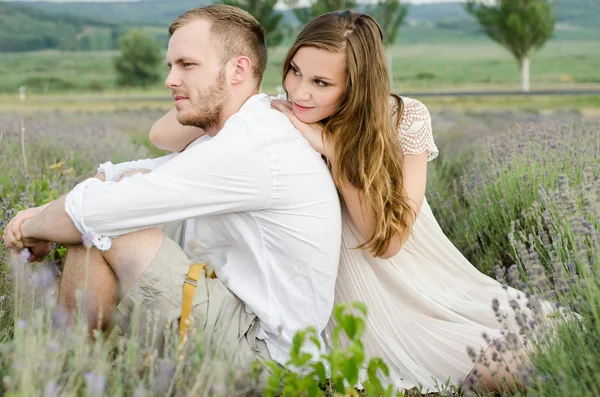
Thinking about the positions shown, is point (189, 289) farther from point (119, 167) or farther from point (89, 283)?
point (119, 167)

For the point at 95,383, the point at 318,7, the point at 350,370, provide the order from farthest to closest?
the point at 318,7 < the point at 350,370 < the point at 95,383

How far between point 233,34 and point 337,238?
94 centimetres

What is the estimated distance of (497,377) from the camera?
3121mm

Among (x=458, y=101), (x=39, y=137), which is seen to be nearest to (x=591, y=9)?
(x=458, y=101)

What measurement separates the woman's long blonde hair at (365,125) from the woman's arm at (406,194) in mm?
25

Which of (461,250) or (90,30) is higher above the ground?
(461,250)

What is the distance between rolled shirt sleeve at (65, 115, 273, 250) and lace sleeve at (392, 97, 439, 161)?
2.52ft

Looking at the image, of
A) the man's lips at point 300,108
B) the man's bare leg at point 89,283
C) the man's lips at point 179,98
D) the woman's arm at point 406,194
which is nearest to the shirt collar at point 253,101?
the man's lips at point 300,108

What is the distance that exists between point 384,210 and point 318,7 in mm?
33295

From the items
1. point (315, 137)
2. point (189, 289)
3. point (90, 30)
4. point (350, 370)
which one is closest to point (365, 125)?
point (315, 137)

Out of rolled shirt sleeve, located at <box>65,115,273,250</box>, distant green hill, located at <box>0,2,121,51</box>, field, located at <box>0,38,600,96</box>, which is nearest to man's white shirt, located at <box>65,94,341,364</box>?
rolled shirt sleeve, located at <box>65,115,273,250</box>

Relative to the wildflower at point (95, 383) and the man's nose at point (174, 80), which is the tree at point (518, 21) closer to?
the man's nose at point (174, 80)

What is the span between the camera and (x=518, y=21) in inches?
1580

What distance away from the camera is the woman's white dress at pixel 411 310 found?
10.6 feet
